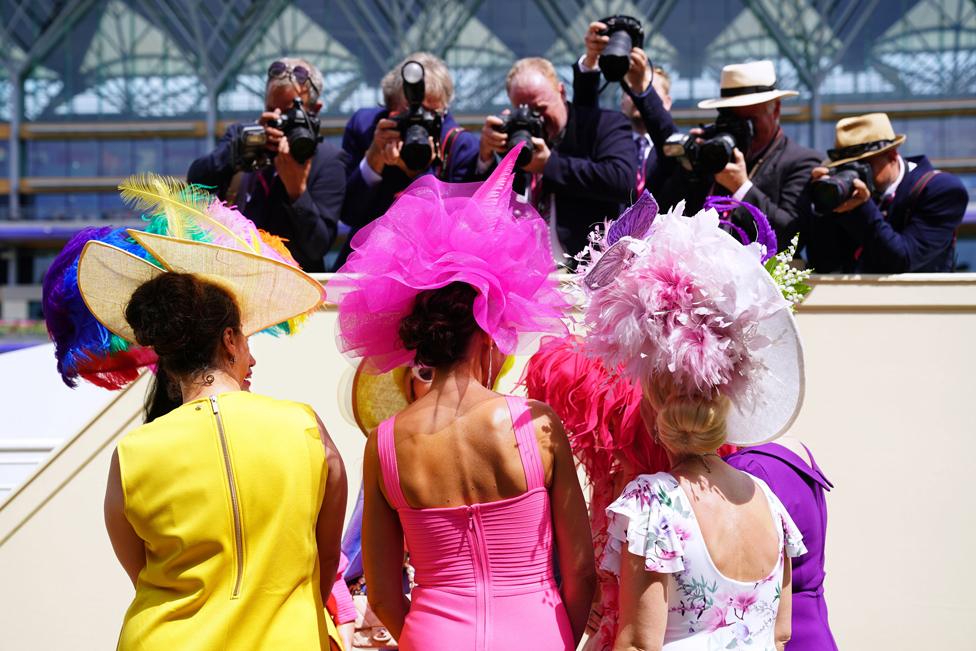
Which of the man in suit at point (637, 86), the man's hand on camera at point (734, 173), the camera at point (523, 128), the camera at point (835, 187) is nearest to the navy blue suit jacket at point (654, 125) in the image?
the man in suit at point (637, 86)

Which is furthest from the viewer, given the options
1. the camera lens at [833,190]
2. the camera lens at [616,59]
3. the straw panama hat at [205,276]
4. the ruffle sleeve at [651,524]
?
the camera lens at [616,59]

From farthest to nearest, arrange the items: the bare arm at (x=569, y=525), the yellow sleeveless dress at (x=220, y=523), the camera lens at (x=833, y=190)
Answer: the camera lens at (x=833, y=190)
the bare arm at (x=569, y=525)
the yellow sleeveless dress at (x=220, y=523)

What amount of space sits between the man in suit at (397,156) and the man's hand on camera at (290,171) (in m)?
0.28

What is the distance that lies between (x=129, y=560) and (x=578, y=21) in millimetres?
25434

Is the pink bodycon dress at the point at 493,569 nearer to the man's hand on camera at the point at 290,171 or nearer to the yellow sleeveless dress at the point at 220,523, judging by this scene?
the yellow sleeveless dress at the point at 220,523

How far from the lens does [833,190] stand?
140 inches

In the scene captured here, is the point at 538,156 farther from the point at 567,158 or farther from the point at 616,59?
the point at 616,59

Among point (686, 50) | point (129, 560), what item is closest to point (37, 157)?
point (686, 50)

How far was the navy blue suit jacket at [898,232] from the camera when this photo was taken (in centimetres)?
367

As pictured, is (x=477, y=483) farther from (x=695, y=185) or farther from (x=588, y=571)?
(x=695, y=185)

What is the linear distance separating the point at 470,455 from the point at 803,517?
2.62ft

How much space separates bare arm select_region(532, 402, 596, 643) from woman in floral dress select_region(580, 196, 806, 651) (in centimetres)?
13

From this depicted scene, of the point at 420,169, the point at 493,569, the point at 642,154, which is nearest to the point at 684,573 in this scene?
the point at 493,569

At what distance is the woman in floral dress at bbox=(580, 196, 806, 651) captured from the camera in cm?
184
